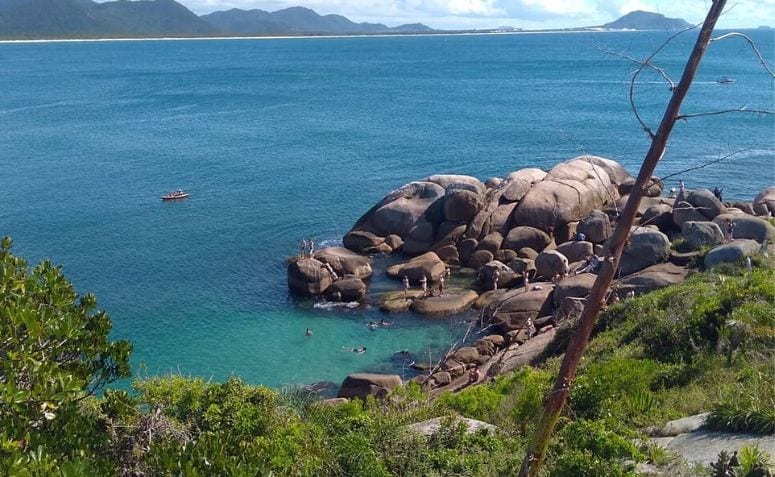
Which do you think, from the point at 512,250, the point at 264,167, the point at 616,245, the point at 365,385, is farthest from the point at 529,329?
the point at 264,167

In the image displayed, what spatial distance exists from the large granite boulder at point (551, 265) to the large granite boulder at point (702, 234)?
242 inches

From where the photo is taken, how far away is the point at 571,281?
32.8m

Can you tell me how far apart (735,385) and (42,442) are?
1207 cm

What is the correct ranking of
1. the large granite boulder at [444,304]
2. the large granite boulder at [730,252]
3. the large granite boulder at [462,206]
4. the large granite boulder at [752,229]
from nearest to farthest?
the large granite boulder at [730,252] < the large granite boulder at [444,304] < the large granite boulder at [752,229] < the large granite boulder at [462,206]

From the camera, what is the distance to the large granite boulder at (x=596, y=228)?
134 ft

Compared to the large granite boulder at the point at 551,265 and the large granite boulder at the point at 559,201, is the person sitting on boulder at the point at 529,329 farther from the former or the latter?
the large granite boulder at the point at 559,201

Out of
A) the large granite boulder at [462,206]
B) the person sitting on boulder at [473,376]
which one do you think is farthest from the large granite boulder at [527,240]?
the person sitting on boulder at [473,376]

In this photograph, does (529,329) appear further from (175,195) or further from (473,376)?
(175,195)

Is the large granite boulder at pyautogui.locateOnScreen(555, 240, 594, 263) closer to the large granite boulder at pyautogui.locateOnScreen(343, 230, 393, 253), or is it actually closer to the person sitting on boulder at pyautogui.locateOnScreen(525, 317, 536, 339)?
the person sitting on boulder at pyautogui.locateOnScreen(525, 317, 536, 339)

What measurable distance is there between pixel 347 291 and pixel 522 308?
29.6 feet

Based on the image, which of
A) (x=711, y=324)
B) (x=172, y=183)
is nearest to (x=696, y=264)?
(x=711, y=324)

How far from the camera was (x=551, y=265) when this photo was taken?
123ft

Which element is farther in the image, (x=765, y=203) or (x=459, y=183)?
(x=459, y=183)

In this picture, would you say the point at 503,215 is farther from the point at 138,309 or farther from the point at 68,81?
the point at 68,81
